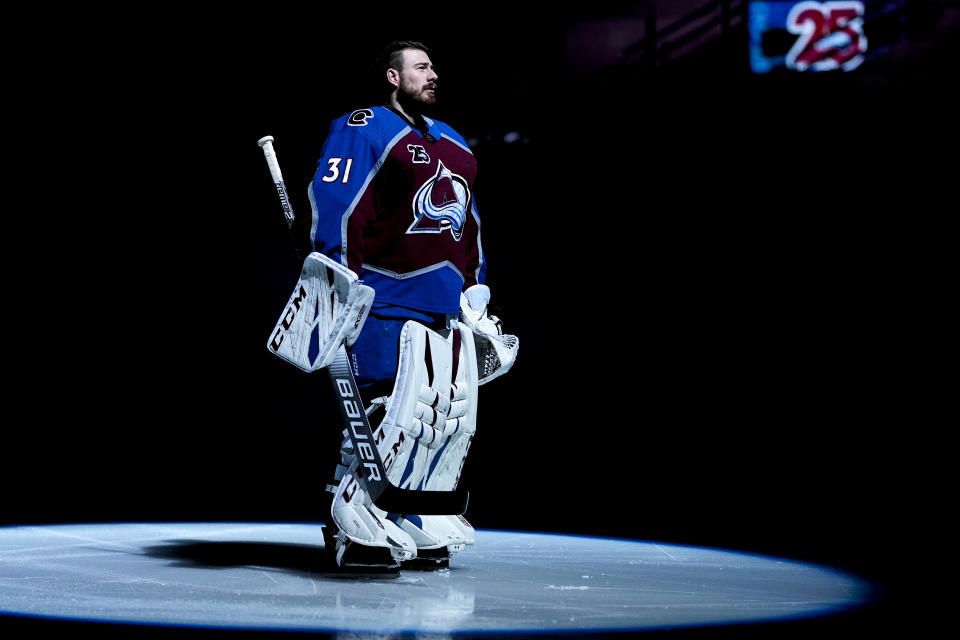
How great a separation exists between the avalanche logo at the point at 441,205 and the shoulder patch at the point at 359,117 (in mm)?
235

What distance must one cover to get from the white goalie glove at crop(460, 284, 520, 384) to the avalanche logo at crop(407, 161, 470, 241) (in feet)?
0.76

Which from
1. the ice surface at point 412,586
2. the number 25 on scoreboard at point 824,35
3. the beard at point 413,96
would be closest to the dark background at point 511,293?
the ice surface at point 412,586

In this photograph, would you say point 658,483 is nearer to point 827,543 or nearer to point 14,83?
point 827,543

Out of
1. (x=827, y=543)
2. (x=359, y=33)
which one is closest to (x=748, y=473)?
(x=827, y=543)

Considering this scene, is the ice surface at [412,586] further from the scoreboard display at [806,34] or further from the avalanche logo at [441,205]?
the scoreboard display at [806,34]

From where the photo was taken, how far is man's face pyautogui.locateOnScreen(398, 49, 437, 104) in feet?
11.1

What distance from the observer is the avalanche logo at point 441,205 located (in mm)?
3225

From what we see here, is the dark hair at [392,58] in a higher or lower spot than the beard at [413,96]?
higher

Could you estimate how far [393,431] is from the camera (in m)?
3.07

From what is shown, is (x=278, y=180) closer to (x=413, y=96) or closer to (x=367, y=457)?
(x=413, y=96)

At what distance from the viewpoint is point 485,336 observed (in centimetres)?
353

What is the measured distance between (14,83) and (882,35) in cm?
602

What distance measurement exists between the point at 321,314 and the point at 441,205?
49 cm

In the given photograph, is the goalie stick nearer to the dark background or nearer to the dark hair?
the dark hair
